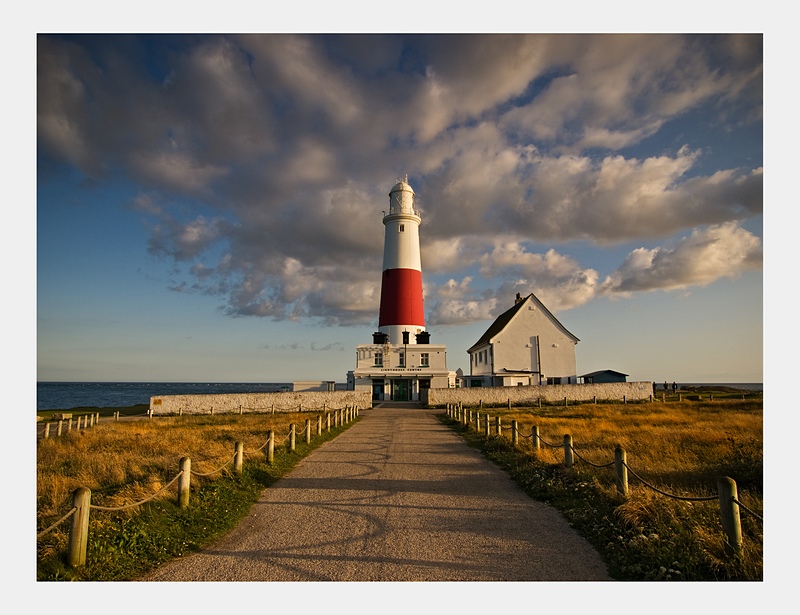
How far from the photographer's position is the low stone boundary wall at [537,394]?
114ft

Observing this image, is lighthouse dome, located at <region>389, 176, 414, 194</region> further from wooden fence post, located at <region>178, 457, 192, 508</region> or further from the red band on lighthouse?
wooden fence post, located at <region>178, 457, 192, 508</region>

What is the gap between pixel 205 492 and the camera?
8.57 m

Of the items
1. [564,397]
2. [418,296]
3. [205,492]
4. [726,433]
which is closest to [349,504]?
[205,492]

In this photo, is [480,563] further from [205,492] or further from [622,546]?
[205,492]

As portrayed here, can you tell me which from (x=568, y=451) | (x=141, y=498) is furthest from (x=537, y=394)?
(x=141, y=498)

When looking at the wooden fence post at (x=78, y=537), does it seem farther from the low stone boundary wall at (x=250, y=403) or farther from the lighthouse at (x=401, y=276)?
the lighthouse at (x=401, y=276)

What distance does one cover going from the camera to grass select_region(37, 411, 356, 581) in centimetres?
576

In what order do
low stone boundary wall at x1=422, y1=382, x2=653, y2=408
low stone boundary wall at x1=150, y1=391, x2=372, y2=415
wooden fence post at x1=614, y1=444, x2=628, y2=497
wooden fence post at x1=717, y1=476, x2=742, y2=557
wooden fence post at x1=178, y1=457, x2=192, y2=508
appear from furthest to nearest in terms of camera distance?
low stone boundary wall at x1=422, y1=382, x2=653, y2=408 → low stone boundary wall at x1=150, y1=391, x2=372, y2=415 → wooden fence post at x1=614, y1=444, x2=628, y2=497 → wooden fence post at x1=178, y1=457, x2=192, y2=508 → wooden fence post at x1=717, y1=476, x2=742, y2=557

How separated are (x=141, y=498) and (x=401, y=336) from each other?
3356 cm

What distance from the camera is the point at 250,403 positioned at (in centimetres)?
3350

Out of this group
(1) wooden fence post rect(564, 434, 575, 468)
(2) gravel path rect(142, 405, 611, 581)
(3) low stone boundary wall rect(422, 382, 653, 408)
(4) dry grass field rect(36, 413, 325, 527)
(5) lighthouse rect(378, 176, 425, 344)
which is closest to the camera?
(2) gravel path rect(142, 405, 611, 581)

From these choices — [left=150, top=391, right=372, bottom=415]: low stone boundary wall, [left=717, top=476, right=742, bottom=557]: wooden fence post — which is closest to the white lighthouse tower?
[left=150, top=391, right=372, bottom=415]: low stone boundary wall

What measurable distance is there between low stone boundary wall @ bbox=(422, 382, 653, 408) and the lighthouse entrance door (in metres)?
5.29

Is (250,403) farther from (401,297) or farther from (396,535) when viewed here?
(396,535)
